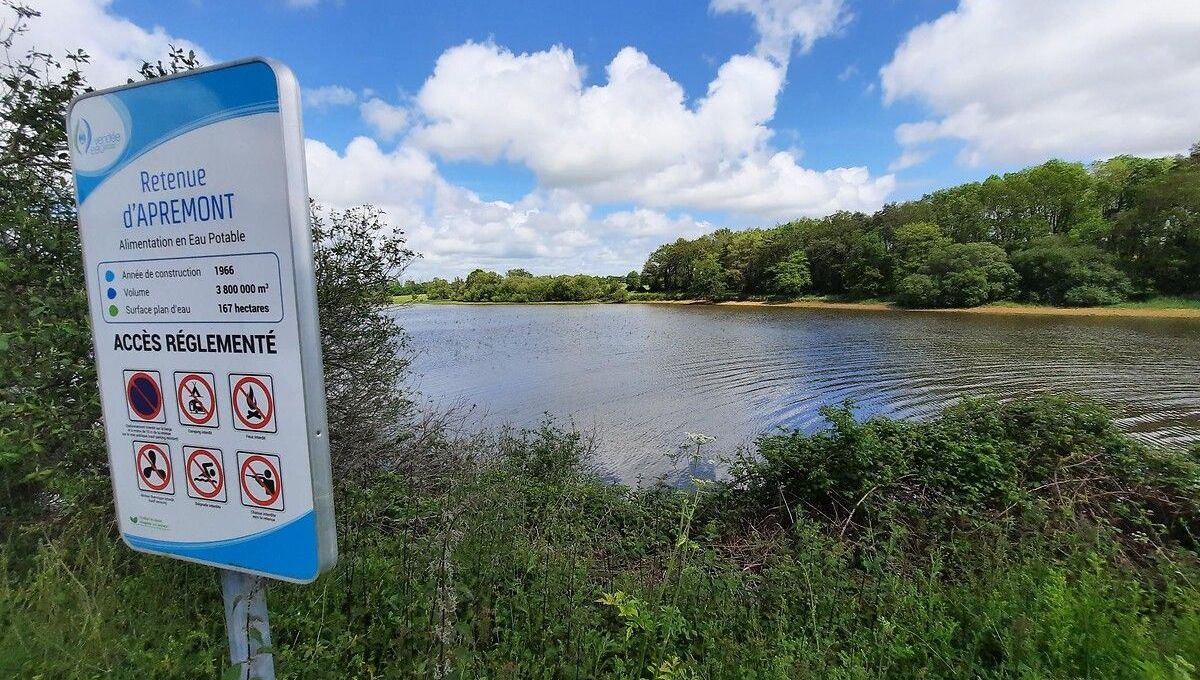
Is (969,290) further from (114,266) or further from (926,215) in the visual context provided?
(114,266)

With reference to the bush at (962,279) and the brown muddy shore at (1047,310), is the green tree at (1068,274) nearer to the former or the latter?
the brown muddy shore at (1047,310)

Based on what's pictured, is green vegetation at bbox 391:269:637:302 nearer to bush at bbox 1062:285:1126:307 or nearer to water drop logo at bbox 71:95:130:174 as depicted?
bush at bbox 1062:285:1126:307

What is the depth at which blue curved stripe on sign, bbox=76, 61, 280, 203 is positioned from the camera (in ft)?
4.34

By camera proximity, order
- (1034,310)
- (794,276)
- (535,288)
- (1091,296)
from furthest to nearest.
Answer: (535,288), (794,276), (1034,310), (1091,296)

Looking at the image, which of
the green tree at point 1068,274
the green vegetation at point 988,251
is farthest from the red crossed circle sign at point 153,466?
the green tree at point 1068,274

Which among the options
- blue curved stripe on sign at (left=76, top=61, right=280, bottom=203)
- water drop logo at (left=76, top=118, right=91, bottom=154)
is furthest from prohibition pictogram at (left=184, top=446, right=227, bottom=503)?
water drop logo at (left=76, top=118, right=91, bottom=154)

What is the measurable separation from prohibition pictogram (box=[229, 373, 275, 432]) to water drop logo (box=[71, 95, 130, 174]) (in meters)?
0.84

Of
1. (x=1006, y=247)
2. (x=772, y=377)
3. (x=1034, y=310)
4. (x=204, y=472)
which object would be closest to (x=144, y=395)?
(x=204, y=472)

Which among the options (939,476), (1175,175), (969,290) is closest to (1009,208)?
(1175,175)

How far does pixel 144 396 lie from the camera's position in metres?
1.59

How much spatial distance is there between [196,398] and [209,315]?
27 centimetres

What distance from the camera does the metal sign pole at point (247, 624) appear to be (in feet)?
5.35

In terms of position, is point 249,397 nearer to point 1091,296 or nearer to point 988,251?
point 1091,296

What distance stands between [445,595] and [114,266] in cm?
184
